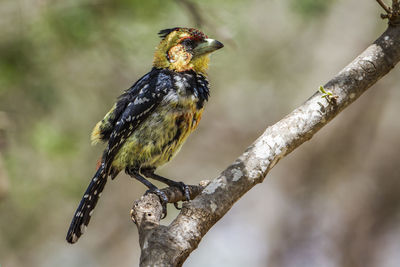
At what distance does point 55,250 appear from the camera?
7.05 metres

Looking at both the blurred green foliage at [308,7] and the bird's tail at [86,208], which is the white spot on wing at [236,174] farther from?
the blurred green foliage at [308,7]

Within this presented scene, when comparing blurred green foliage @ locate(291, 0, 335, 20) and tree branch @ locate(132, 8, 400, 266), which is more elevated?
blurred green foliage @ locate(291, 0, 335, 20)

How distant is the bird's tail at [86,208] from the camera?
10.8ft

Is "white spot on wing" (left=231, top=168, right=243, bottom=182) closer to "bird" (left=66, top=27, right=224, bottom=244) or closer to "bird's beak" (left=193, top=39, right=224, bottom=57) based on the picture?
"bird" (left=66, top=27, right=224, bottom=244)

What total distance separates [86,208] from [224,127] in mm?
4115

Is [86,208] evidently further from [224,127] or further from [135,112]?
[224,127]

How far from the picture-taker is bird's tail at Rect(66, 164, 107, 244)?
3.29 meters

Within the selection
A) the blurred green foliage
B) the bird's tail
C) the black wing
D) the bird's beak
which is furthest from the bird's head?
the blurred green foliage

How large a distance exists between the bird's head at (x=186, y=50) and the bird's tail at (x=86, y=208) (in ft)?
2.92

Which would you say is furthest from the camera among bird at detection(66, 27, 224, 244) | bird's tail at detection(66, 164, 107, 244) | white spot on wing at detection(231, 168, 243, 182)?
bird at detection(66, 27, 224, 244)

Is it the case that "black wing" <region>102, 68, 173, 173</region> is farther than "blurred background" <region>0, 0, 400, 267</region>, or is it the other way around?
"blurred background" <region>0, 0, 400, 267</region>

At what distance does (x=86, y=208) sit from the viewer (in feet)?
11.1

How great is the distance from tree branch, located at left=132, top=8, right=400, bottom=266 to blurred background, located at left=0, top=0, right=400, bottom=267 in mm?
1920

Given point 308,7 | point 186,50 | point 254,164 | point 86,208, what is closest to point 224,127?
point 308,7
